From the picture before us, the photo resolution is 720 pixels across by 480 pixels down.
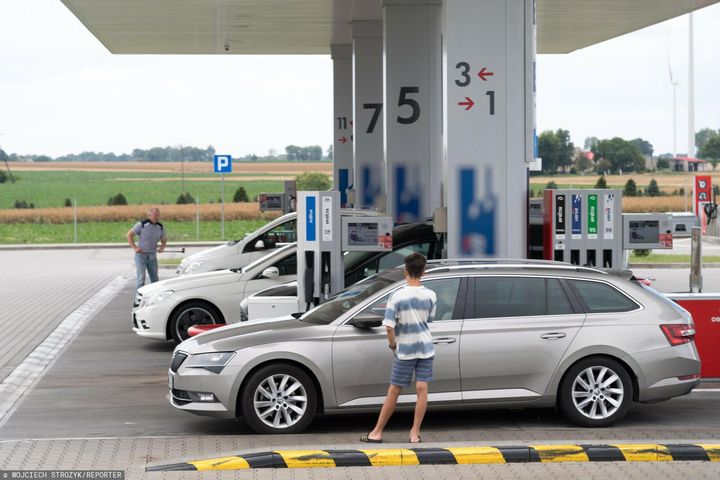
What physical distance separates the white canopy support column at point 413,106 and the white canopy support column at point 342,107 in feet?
33.1

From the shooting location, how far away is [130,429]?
34.9 ft

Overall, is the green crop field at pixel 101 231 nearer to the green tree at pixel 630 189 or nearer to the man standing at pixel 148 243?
the green tree at pixel 630 189

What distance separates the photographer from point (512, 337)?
1033 centimetres

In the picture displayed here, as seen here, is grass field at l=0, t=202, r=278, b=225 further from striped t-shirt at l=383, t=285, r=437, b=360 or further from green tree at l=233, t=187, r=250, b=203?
striped t-shirt at l=383, t=285, r=437, b=360

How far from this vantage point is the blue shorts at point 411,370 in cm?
948

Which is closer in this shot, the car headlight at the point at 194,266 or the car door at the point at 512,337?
the car door at the point at 512,337

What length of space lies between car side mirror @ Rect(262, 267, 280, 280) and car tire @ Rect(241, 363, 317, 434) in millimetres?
5860

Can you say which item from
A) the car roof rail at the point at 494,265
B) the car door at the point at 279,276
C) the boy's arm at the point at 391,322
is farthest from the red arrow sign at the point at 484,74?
the boy's arm at the point at 391,322

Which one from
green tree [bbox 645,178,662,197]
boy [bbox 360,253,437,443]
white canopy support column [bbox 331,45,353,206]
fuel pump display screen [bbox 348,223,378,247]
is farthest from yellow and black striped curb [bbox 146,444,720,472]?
green tree [bbox 645,178,662,197]

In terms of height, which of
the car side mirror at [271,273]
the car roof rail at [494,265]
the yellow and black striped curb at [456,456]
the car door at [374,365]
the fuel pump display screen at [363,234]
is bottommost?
the yellow and black striped curb at [456,456]

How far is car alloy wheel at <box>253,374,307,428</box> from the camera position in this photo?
10.1 m

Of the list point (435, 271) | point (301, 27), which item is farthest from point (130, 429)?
point (301, 27)

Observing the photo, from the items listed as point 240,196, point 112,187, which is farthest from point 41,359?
point 112,187

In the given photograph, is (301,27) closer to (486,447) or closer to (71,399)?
(71,399)
